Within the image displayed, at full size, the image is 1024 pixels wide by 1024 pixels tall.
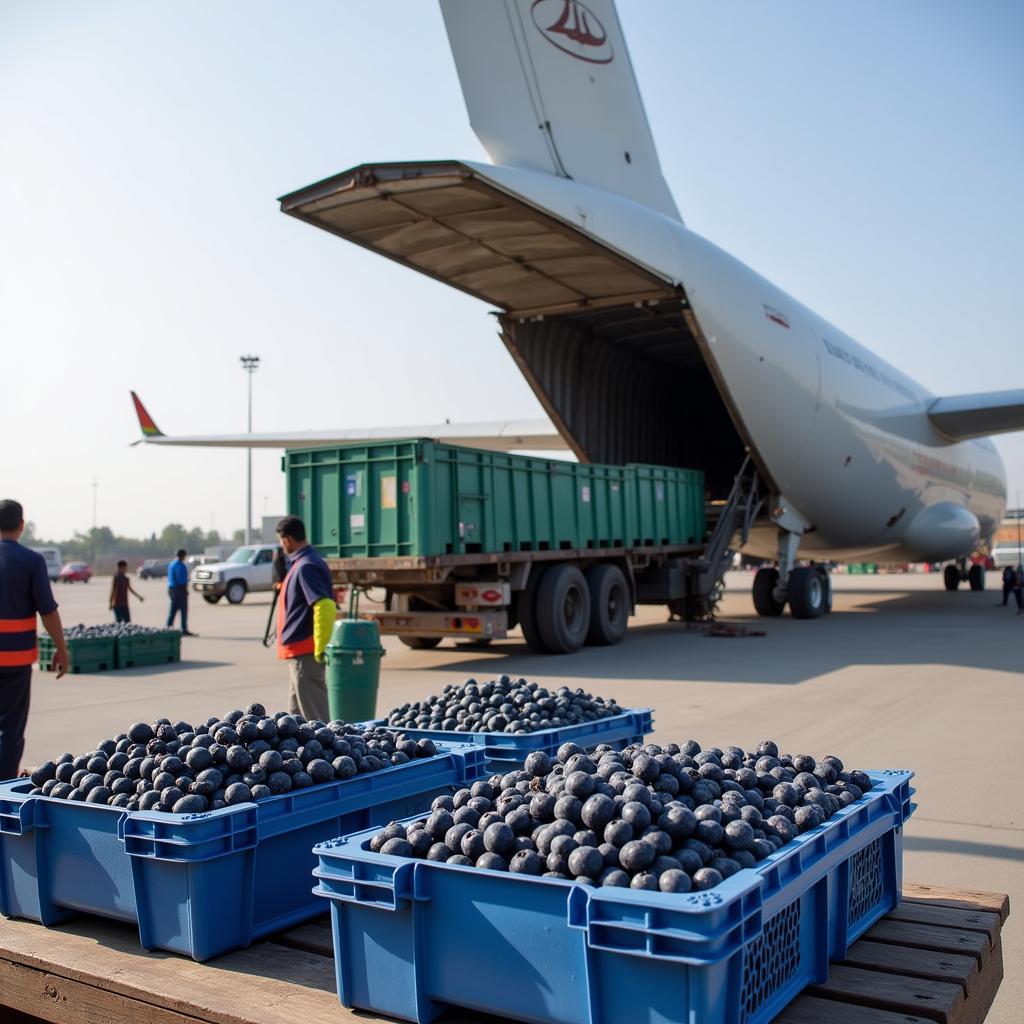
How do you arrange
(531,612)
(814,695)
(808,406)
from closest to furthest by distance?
(814,695) → (531,612) → (808,406)

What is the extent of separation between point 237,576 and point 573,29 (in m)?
20.9

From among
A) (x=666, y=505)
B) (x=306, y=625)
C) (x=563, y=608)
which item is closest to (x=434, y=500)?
(x=563, y=608)

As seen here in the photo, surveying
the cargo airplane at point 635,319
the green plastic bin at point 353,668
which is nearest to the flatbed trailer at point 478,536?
the cargo airplane at point 635,319

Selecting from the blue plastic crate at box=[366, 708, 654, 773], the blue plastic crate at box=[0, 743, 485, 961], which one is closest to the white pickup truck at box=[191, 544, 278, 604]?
the blue plastic crate at box=[366, 708, 654, 773]

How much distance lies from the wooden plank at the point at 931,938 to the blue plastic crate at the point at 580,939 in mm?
223

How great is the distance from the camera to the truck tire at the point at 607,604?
14.7 m

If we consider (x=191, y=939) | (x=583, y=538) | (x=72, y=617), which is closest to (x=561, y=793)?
(x=191, y=939)

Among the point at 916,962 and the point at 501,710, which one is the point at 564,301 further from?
the point at 916,962

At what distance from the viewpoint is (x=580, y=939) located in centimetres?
218

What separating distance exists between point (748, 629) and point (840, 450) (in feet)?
14.2

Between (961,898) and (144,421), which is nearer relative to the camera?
(961,898)

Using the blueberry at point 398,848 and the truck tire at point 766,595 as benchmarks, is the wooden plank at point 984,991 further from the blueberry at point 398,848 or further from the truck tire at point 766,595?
the truck tire at point 766,595

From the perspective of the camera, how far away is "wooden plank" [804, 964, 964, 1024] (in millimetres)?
2324

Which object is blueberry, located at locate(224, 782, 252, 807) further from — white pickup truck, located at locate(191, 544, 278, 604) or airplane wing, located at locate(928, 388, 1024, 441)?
white pickup truck, located at locate(191, 544, 278, 604)
